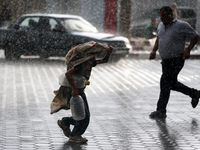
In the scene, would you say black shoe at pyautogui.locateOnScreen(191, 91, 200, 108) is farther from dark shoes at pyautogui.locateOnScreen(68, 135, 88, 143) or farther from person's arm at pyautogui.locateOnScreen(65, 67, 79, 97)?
person's arm at pyautogui.locateOnScreen(65, 67, 79, 97)

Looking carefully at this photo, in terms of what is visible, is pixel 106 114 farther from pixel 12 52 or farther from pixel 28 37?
pixel 12 52

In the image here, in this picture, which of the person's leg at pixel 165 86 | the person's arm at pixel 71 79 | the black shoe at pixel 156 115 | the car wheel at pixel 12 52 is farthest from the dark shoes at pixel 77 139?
the car wheel at pixel 12 52

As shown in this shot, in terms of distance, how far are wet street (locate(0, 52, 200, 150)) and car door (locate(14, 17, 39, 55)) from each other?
3.40 metres

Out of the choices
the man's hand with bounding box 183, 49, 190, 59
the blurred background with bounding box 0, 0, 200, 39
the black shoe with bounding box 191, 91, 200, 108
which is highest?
the man's hand with bounding box 183, 49, 190, 59

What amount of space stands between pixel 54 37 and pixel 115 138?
12374 millimetres

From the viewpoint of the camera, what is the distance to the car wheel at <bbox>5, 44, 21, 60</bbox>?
20406mm

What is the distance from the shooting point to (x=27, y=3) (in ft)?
110

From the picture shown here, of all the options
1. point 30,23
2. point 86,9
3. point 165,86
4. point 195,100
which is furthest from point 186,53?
point 86,9

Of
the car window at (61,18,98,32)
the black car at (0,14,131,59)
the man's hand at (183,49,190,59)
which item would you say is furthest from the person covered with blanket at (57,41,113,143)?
the car window at (61,18,98,32)

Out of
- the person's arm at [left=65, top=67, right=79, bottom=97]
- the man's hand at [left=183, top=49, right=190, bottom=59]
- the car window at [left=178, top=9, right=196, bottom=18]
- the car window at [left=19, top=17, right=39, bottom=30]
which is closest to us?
the person's arm at [left=65, top=67, right=79, bottom=97]

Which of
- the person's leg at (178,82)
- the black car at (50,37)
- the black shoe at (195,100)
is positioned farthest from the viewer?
the black car at (50,37)

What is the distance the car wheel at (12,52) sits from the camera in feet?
66.9

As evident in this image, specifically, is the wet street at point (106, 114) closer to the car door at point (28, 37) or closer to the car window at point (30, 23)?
the car door at point (28, 37)

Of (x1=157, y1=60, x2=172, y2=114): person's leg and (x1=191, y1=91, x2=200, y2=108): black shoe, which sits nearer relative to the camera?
(x1=157, y1=60, x2=172, y2=114): person's leg
